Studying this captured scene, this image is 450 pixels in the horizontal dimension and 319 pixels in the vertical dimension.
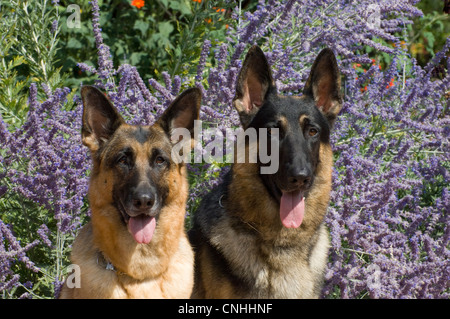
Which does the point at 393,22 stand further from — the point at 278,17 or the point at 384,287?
the point at 384,287

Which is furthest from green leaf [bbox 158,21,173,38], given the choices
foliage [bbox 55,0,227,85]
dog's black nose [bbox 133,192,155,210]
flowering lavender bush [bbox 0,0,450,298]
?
dog's black nose [bbox 133,192,155,210]

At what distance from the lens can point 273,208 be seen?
4.15 m

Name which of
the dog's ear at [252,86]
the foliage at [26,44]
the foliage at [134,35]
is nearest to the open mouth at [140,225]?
the dog's ear at [252,86]

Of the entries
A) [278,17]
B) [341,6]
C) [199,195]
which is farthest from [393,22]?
[199,195]

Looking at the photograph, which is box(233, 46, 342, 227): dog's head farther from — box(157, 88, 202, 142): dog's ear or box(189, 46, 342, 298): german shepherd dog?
box(157, 88, 202, 142): dog's ear

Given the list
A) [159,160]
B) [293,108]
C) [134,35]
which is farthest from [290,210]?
[134,35]

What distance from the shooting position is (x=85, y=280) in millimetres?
3854

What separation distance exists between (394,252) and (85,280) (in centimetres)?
215

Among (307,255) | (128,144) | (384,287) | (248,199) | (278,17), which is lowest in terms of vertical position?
(384,287)

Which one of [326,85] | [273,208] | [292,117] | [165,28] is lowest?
[273,208]

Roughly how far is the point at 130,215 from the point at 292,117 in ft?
3.89

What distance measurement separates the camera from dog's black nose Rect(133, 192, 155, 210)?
12.1 ft

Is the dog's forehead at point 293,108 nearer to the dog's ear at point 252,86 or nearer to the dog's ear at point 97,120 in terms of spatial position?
the dog's ear at point 252,86

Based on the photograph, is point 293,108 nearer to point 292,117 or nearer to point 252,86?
point 292,117
